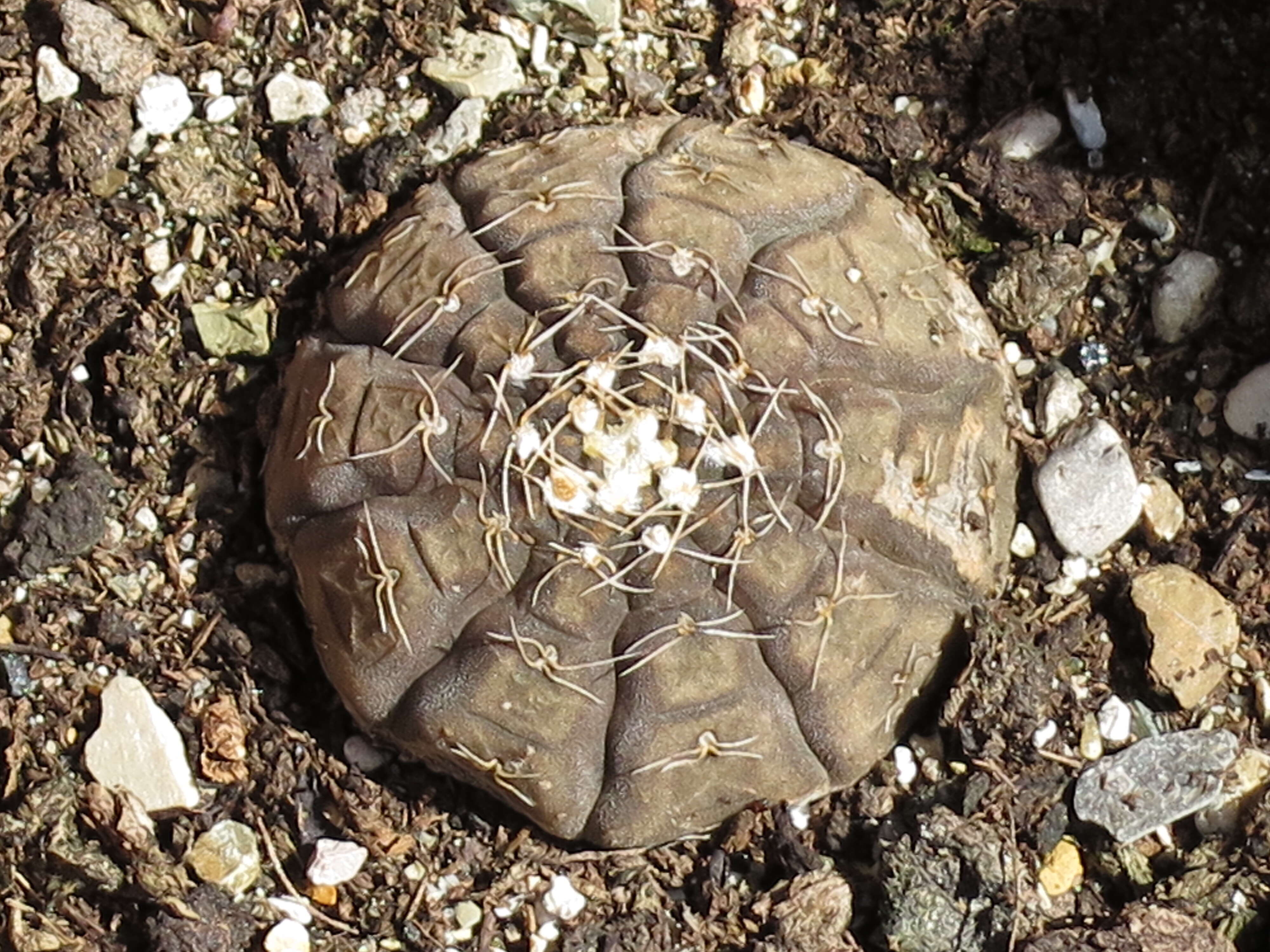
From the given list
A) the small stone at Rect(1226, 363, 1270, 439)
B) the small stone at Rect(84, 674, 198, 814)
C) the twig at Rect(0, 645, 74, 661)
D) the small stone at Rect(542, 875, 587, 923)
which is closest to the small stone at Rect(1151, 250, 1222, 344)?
the small stone at Rect(1226, 363, 1270, 439)

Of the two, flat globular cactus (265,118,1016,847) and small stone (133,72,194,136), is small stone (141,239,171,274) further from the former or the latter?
flat globular cactus (265,118,1016,847)

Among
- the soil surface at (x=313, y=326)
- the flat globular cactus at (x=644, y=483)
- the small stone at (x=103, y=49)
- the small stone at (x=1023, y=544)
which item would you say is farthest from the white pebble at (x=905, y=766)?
the small stone at (x=103, y=49)

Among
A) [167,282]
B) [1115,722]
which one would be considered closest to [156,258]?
[167,282]

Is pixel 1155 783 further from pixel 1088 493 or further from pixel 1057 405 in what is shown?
pixel 1057 405

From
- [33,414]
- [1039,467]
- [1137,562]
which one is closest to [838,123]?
[1039,467]

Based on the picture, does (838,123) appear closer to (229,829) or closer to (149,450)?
(149,450)

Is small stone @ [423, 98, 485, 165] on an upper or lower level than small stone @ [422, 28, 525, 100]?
lower

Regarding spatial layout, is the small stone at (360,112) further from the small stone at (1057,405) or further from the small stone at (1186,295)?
the small stone at (1186,295)
